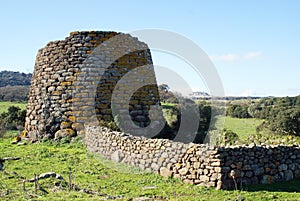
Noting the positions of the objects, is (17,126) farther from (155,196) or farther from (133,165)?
(155,196)

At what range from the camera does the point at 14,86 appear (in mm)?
61000

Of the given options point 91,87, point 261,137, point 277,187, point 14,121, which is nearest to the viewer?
point 277,187

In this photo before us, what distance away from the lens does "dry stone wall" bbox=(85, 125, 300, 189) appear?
8008mm

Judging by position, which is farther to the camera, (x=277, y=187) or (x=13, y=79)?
(x=13, y=79)

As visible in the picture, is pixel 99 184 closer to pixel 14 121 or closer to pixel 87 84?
pixel 87 84

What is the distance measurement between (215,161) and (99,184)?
8.42ft

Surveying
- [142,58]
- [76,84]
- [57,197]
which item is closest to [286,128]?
[142,58]

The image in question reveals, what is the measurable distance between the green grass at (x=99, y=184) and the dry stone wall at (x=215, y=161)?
219 mm

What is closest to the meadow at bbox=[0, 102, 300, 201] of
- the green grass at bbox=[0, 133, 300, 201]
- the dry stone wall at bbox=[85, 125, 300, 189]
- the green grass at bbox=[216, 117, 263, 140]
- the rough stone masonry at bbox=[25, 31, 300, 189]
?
the green grass at bbox=[0, 133, 300, 201]

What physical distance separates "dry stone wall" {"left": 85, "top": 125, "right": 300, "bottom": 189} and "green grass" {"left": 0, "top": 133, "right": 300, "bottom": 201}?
22 cm

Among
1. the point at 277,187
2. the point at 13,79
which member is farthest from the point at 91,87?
the point at 13,79

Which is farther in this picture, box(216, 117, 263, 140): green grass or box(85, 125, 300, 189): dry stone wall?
box(216, 117, 263, 140): green grass

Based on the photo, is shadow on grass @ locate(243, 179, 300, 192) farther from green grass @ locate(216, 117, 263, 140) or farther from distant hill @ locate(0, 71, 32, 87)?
distant hill @ locate(0, 71, 32, 87)

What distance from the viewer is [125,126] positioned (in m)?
13.2
